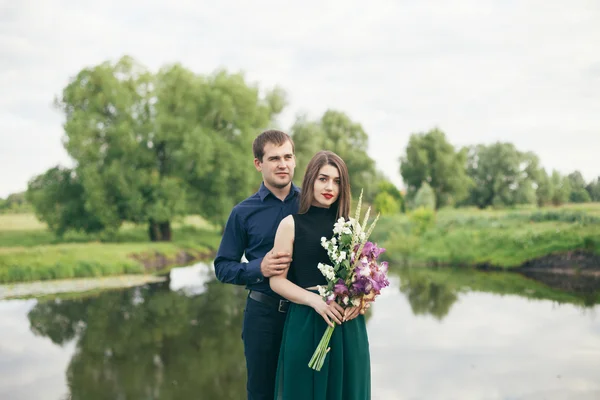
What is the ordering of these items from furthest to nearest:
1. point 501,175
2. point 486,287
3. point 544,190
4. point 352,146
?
point 352,146
point 501,175
point 544,190
point 486,287

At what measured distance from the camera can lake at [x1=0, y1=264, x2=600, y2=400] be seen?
6613 millimetres

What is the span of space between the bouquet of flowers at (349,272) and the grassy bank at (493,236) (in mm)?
15652

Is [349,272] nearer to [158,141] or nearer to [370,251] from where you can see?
[370,251]

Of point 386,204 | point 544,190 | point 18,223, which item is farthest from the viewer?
point 386,204

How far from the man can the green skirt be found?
1.35ft

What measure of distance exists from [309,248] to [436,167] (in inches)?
1582

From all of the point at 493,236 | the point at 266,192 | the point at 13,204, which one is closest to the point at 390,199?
the point at 493,236

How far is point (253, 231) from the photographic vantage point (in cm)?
362

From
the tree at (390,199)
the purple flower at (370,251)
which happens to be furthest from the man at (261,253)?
the tree at (390,199)

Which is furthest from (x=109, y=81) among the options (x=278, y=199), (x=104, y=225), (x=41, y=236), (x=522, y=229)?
(x=278, y=199)

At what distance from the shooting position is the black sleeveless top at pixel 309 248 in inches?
124

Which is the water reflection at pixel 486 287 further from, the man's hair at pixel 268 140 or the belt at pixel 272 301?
the man's hair at pixel 268 140

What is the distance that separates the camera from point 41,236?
83.3ft

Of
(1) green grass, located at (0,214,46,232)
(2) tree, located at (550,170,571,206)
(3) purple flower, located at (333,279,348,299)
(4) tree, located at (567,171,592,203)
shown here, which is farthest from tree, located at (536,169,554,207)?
(1) green grass, located at (0,214,46,232)
